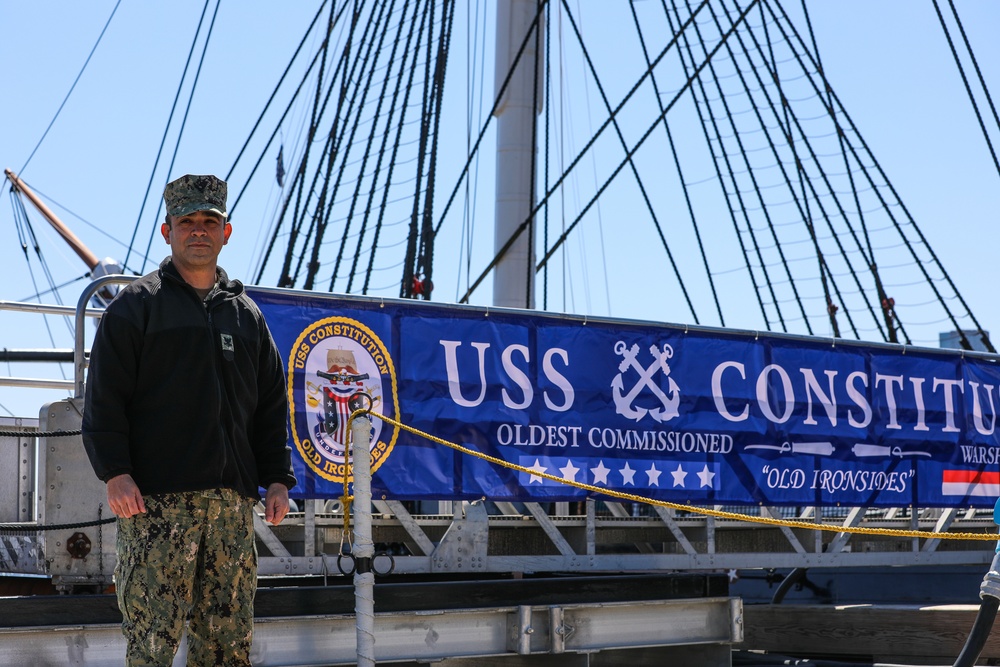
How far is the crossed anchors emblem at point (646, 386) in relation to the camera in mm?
7008

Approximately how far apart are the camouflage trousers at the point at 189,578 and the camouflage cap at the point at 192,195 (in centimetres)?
89

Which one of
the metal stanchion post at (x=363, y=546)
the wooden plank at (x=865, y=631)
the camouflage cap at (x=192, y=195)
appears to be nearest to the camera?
the camouflage cap at (x=192, y=195)

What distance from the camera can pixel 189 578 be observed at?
146 inches

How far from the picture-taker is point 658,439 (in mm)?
7094

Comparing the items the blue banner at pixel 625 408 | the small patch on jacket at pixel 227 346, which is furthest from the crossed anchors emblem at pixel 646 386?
the small patch on jacket at pixel 227 346

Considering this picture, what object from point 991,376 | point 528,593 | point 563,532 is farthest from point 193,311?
point 991,376

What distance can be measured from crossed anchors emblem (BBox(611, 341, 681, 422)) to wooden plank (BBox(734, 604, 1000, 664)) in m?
2.14

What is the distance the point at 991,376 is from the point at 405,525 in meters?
4.86

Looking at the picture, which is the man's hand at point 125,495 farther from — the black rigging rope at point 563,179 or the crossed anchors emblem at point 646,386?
the black rigging rope at point 563,179

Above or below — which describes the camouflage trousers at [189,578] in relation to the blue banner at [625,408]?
below

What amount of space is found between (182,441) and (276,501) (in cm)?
42

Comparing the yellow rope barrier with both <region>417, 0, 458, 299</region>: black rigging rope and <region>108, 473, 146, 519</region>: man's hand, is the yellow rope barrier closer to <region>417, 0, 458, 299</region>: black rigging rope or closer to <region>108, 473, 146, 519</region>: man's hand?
<region>108, 473, 146, 519</region>: man's hand

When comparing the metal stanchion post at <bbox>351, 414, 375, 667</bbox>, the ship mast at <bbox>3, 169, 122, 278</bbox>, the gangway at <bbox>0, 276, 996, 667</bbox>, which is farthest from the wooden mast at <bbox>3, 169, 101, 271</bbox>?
the metal stanchion post at <bbox>351, 414, 375, 667</bbox>

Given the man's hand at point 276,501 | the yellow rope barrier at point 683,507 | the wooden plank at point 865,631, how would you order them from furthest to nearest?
the wooden plank at point 865,631 < the yellow rope barrier at point 683,507 < the man's hand at point 276,501
